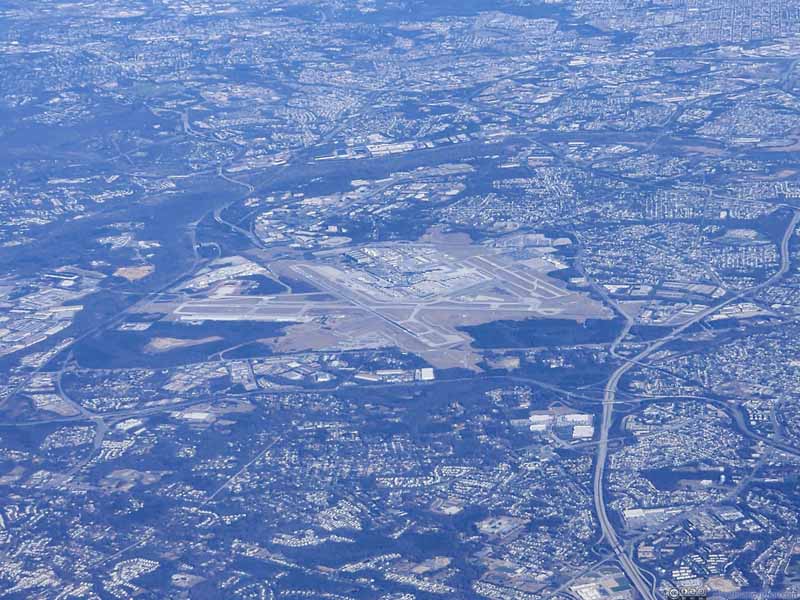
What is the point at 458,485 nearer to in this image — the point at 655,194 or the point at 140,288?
the point at 140,288

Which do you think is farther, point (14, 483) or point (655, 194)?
point (655, 194)

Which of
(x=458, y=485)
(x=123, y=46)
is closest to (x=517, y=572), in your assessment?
(x=458, y=485)

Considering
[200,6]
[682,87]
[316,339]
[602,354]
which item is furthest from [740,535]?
[200,6]

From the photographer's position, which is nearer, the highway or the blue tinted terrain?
the highway

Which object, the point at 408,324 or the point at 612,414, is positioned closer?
the point at 612,414

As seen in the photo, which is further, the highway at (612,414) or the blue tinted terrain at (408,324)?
the blue tinted terrain at (408,324)

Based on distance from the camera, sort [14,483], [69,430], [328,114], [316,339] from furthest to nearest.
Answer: [328,114]
[316,339]
[69,430]
[14,483]

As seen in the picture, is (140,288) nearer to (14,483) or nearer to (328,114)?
(14,483)

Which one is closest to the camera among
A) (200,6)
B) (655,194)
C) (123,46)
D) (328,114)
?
(655,194)

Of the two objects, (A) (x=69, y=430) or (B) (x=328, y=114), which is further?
(B) (x=328, y=114)
